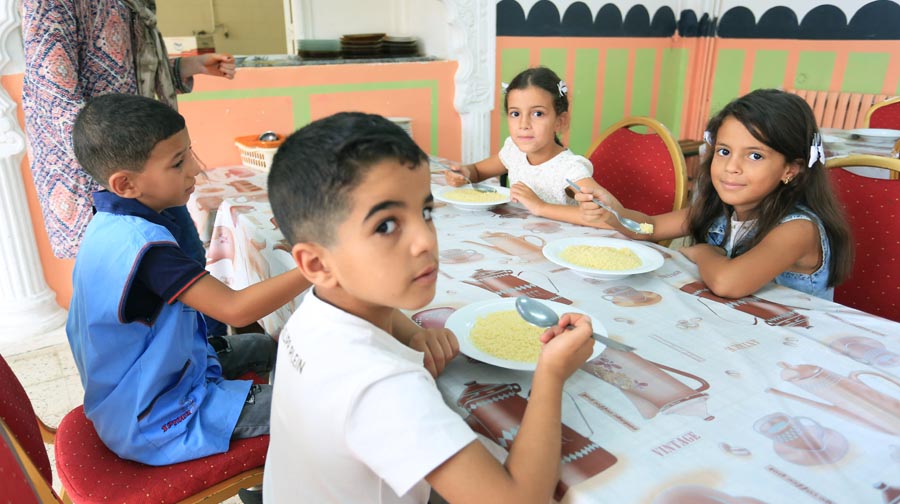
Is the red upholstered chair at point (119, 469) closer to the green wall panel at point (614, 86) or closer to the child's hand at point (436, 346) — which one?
the child's hand at point (436, 346)

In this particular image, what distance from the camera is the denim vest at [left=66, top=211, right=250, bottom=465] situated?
3.18ft

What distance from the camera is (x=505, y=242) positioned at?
1368 millimetres

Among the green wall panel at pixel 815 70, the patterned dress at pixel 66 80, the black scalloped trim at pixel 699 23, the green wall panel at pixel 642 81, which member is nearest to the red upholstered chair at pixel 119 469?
the patterned dress at pixel 66 80

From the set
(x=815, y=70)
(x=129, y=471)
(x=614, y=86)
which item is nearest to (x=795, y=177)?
(x=129, y=471)

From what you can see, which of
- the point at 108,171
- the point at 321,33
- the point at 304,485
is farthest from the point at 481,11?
the point at 304,485

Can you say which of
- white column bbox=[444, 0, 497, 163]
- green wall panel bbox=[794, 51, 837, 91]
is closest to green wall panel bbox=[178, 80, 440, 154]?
white column bbox=[444, 0, 497, 163]

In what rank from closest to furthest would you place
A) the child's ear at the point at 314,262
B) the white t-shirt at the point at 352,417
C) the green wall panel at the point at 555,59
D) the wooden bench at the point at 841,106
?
the white t-shirt at the point at 352,417 → the child's ear at the point at 314,262 → the green wall panel at the point at 555,59 → the wooden bench at the point at 841,106

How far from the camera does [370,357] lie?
0.59m

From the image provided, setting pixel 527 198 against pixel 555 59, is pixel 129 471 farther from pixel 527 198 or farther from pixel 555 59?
pixel 555 59

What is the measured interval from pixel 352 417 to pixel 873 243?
131 cm

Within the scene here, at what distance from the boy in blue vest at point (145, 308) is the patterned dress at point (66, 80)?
513mm

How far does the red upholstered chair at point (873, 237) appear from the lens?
1.29 m

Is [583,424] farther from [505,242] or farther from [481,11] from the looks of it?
→ [481,11]

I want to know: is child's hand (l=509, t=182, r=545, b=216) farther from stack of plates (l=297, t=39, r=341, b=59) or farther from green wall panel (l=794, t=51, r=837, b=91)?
green wall panel (l=794, t=51, r=837, b=91)
